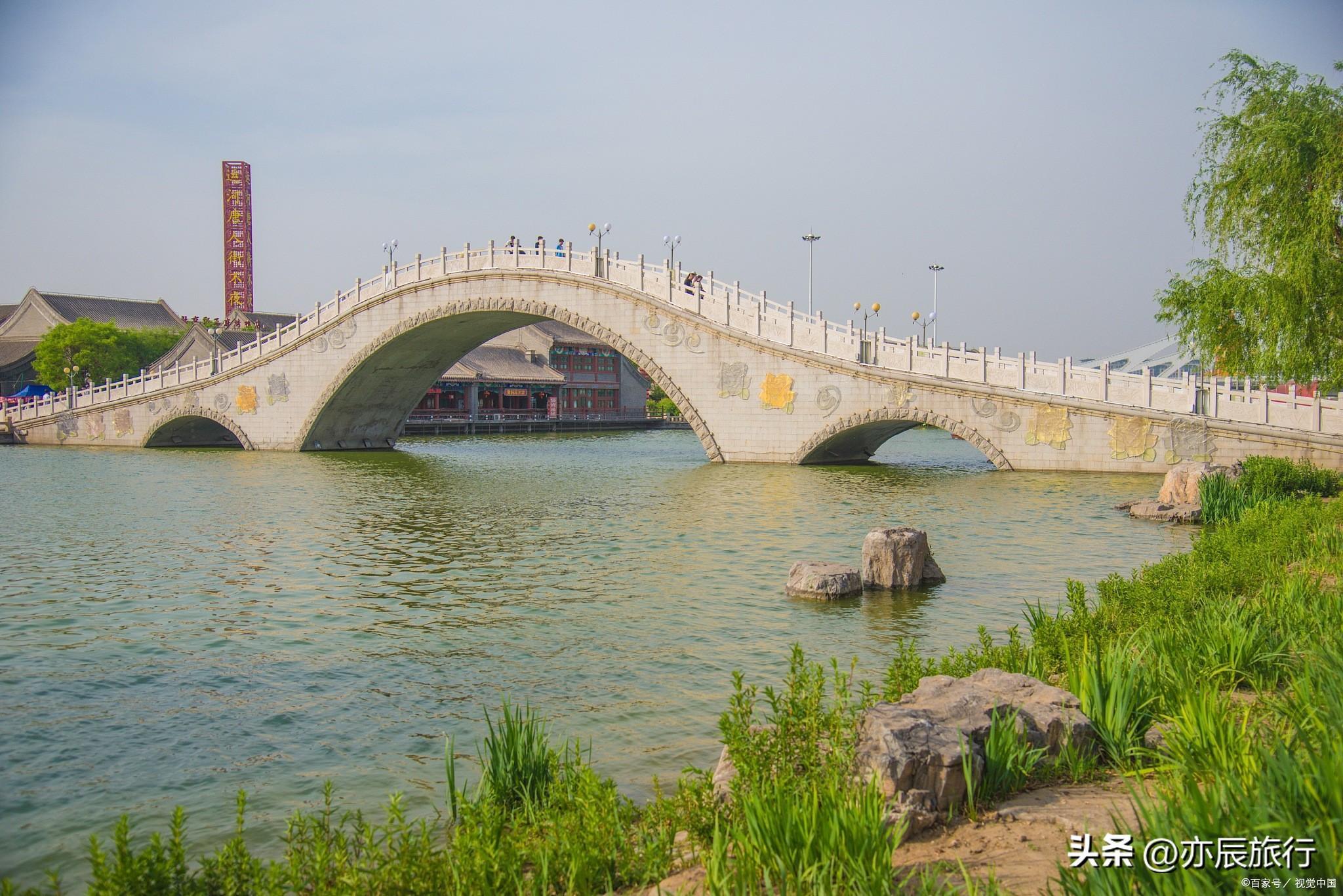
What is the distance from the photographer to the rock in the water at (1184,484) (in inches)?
661

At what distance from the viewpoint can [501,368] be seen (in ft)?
181

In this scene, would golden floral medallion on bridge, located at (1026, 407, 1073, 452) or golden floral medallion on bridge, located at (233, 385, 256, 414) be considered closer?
golden floral medallion on bridge, located at (1026, 407, 1073, 452)

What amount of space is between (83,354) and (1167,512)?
46.2m

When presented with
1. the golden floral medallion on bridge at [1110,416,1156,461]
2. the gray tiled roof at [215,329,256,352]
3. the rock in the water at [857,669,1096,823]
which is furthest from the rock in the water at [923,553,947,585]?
the gray tiled roof at [215,329,256,352]

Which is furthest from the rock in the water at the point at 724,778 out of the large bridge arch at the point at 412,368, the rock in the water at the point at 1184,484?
the large bridge arch at the point at 412,368

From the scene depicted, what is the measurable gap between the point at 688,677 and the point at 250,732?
3118 millimetres

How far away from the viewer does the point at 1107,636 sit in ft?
22.9

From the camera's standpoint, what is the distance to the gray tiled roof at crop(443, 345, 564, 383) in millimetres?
52375

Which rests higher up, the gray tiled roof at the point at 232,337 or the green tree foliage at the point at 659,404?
the gray tiled roof at the point at 232,337

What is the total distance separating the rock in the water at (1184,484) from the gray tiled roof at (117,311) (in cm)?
5219

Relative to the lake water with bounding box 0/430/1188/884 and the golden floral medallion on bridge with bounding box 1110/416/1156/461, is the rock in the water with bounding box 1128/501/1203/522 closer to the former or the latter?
the lake water with bounding box 0/430/1188/884

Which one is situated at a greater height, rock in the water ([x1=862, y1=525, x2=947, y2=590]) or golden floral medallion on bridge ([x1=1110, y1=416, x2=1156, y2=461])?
golden floral medallion on bridge ([x1=1110, y1=416, x2=1156, y2=461])

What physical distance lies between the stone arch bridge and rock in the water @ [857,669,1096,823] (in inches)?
712

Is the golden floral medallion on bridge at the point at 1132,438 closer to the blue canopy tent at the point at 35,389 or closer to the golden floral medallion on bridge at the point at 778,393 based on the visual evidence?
the golden floral medallion on bridge at the point at 778,393
